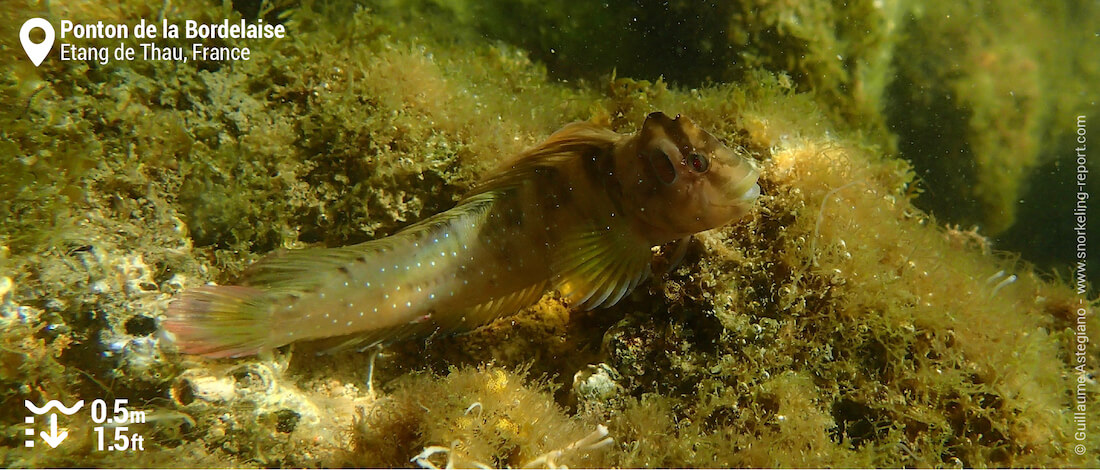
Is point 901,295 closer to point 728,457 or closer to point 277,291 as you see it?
point 728,457

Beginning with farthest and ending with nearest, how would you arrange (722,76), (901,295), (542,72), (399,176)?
(542,72), (722,76), (399,176), (901,295)

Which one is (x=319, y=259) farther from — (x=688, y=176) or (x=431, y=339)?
(x=688, y=176)

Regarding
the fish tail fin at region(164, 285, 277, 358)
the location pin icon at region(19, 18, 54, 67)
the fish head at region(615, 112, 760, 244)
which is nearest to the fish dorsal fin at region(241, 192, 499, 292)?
the fish tail fin at region(164, 285, 277, 358)

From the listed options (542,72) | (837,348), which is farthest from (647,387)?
(542,72)

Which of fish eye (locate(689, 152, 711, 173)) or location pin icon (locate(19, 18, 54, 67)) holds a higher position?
location pin icon (locate(19, 18, 54, 67))

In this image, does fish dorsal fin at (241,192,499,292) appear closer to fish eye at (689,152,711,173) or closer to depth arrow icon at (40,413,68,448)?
depth arrow icon at (40,413,68,448)

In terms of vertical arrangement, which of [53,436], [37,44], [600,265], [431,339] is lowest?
[53,436]

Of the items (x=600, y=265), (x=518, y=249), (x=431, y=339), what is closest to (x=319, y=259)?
(x=431, y=339)
